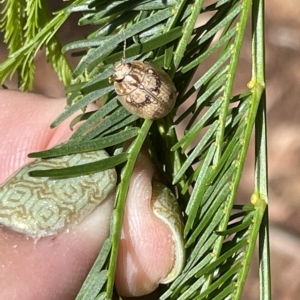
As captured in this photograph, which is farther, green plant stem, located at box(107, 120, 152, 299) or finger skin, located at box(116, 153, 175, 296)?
finger skin, located at box(116, 153, 175, 296)

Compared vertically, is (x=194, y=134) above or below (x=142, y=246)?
above

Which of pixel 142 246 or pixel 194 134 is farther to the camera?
pixel 142 246

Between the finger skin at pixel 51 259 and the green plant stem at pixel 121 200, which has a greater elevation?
the green plant stem at pixel 121 200

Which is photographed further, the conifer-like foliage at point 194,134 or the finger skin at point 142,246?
the finger skin at point 142,246

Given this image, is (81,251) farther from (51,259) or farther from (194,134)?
(194,134)

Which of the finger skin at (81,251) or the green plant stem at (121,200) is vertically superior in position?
the green plant stem at (121,200)

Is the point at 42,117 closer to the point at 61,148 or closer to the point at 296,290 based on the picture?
the point at 61,148

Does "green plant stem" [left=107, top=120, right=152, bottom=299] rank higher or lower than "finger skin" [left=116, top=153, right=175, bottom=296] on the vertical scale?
higher

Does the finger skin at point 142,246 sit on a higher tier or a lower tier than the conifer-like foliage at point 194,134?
lower

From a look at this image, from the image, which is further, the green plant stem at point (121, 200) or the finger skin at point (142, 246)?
the finger skin at point (142, 246)

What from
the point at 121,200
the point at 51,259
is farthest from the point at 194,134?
the point at 51,259
